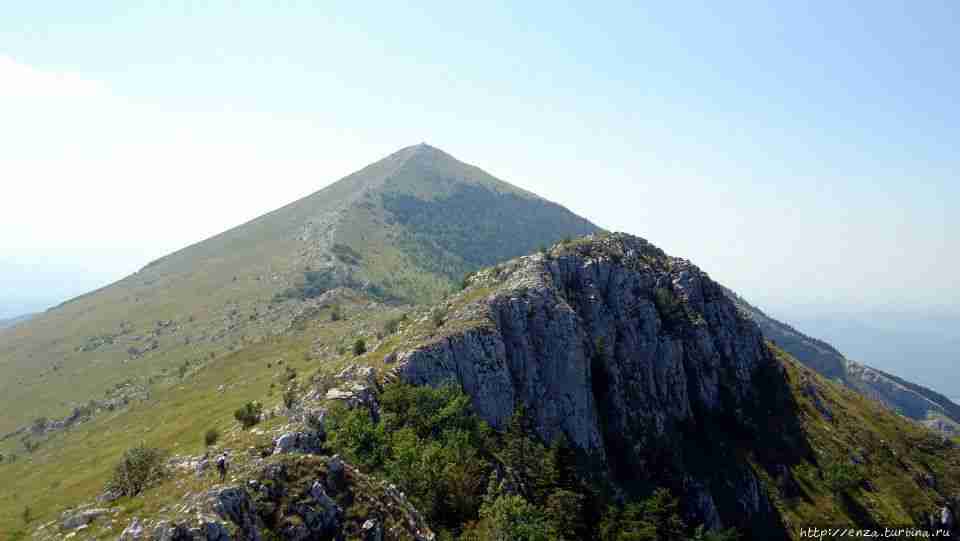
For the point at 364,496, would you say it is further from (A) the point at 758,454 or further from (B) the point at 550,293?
(A) the point at 758,454

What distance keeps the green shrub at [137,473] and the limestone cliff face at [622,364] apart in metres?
25.7

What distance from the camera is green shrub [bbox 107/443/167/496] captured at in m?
44.0

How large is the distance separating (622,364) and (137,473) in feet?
225

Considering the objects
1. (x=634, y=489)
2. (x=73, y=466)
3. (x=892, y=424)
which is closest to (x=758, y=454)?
(x=634, y=489)

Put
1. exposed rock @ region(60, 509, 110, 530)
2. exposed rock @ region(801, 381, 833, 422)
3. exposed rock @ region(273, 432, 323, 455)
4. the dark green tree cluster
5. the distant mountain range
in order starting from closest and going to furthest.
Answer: exposed rock @ region(60, 509, 110, 530) → the distant mountain range → exposed rock @ region(273, 432, 323, 455) → the dark green tree cluster → exposed rock @ region(801, 381, 833, 422)

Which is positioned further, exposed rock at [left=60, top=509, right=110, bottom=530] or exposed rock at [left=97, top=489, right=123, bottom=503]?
exposed rock at [left=97, top=489, right=123, bottom=503]

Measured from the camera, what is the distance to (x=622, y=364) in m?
89.8

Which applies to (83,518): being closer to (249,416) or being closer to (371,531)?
(371,531)

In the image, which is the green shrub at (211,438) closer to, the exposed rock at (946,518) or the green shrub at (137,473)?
the green shrub at (137,473)

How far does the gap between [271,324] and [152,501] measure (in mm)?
125251

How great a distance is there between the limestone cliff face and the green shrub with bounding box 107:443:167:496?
84.4 ft

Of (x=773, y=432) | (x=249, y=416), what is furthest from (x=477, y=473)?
(x=773, y=432)

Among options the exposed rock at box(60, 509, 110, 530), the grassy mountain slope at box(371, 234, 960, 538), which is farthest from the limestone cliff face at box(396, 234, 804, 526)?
the exposed rock at box(60, 509, 110, 530)

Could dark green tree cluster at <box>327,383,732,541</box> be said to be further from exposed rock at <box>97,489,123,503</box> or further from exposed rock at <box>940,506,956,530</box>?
exposed rock at <box>940,506,956,530</box>
